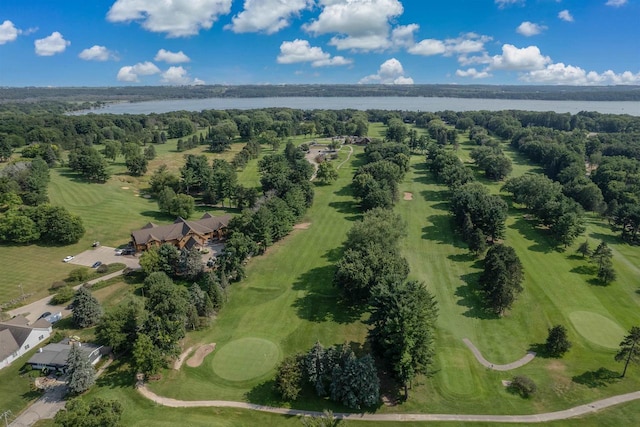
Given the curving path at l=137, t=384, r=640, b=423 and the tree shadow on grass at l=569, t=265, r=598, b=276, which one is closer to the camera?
the curving path at l=137, t=384, r=640, b=423

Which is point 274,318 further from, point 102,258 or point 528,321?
point 102,258

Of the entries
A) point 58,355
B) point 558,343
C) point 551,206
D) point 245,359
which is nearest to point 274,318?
point 245,359

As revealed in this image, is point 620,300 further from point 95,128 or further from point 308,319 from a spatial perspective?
point 95,128

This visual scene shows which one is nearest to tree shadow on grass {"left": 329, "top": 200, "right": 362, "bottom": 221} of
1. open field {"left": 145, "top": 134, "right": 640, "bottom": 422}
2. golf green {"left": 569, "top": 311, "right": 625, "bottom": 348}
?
open field {"left": 145, "top": 134, "right": 640, "bottom": 422}

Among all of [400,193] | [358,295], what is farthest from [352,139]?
[358,295]

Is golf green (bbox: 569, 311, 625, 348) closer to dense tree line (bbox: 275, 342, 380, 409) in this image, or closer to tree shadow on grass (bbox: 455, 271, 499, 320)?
tree shadow on grass (bbox: 455, 271, 499, 320)

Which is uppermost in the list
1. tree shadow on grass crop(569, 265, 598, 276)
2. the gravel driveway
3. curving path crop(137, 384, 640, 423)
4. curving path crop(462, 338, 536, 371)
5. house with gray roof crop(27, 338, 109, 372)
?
tree shadow on grass crop(569, 265, 598, 276)

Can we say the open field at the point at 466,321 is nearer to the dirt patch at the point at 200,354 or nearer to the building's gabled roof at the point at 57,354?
the dirt patch at the point at 200,354

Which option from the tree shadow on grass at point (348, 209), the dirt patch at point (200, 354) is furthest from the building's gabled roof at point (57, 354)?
the tree shadow on grass at point (348, 209)
